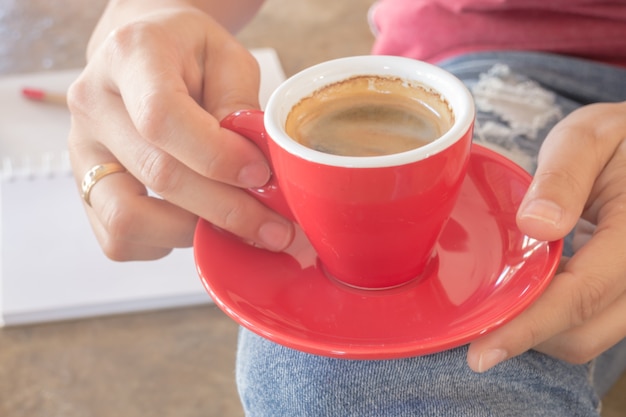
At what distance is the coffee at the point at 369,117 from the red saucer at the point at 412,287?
10 centimetres

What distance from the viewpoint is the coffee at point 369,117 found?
55 cm

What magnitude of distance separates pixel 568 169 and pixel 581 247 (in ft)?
0.22

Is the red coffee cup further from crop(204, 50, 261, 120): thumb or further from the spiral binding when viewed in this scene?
the spiral binding

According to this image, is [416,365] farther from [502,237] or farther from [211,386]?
[211,386]

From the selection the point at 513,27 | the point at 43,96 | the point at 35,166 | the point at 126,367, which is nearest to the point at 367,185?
the point at 513,27

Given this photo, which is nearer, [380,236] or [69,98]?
[380,236]

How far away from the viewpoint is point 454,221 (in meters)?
0.63

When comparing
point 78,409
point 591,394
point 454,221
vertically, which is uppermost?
point 454,221

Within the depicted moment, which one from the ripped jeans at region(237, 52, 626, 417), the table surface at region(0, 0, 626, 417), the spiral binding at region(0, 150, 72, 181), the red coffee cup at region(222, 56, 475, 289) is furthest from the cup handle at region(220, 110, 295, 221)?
the spiral binding at region(0, 150, 72, 181)

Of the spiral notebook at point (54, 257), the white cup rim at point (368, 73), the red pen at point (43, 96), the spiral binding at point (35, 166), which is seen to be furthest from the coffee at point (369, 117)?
the red pen at point (43, 96)

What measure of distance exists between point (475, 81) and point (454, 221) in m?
0.22

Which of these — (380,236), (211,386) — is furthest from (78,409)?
(380,236)

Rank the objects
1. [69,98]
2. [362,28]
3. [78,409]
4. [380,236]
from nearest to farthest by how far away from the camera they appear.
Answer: [380,236] → [69,98] → [78,409] → [362,28]

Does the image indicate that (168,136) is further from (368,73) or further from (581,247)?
(581,247)
